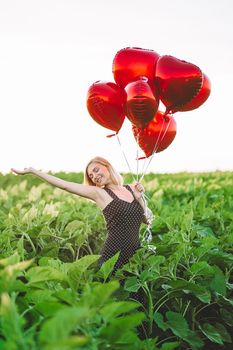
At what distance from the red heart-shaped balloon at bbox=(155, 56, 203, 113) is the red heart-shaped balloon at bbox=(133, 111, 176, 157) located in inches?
13.8

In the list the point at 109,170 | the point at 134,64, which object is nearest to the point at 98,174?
the point at 109,170

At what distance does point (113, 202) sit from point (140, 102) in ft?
2.57

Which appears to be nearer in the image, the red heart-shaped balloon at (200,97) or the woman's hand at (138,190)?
the woman's hand at (138,190)

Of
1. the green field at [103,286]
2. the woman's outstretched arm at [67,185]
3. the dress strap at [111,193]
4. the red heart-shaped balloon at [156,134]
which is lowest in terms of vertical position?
the green field at [103,286]

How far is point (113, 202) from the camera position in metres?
4.43

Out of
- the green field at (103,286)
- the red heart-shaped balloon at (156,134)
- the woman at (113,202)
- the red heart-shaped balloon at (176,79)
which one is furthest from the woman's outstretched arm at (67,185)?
the red heart-shaped balloon at (176,79)

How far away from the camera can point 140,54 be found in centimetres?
478

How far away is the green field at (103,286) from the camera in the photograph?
169 centimetres

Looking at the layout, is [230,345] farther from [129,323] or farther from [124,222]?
[129,323]

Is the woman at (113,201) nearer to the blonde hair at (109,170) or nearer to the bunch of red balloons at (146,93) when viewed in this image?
the blonde hair at (109,170)

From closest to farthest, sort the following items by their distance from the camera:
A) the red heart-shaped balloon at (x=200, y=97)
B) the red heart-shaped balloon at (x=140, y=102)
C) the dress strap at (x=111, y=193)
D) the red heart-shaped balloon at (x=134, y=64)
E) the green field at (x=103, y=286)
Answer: the green field at (x=103, y=286) → the red heart-shaped balloon at (x=140, y=102) → the dress strap at (x=111, y=193) → the red heart-shaped balloon at (x=134, y=64) → the red heart-shaped balloon at (x=200, y=97)

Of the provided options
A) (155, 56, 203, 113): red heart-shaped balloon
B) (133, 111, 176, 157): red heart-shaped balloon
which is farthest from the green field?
(155, 56, 203, 113): red heart-shaped balloon

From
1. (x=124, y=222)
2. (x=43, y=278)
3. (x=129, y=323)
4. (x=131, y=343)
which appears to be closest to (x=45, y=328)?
(x=129, y=323)

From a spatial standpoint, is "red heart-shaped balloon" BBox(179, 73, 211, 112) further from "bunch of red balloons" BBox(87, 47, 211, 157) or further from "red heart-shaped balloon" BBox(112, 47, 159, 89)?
"red heart-shaped balloon" BBox(112, 47, 159, 89)
